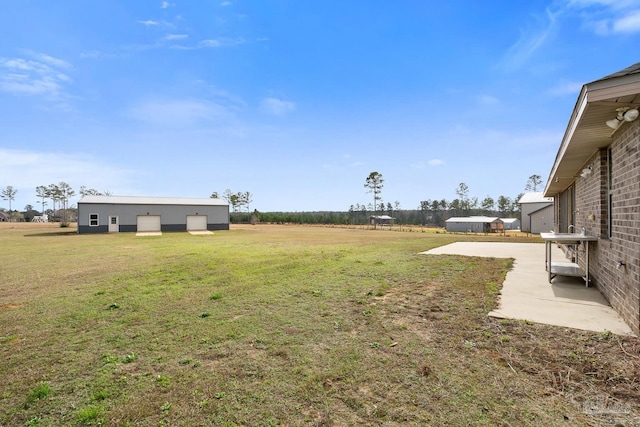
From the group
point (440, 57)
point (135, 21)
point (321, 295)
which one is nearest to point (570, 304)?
point (321, 295)

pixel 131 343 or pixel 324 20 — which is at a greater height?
pixel 324 20

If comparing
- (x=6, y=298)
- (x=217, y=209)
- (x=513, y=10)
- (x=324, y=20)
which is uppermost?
(x=324, y=20)

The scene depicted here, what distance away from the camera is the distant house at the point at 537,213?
2988cm

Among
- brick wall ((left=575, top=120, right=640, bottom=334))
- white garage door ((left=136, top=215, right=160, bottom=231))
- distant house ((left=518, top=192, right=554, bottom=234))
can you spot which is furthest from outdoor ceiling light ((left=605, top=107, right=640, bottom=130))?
white garage door ((left=136, top=215, right=160, bottom=231))

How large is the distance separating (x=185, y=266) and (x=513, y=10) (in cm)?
1295

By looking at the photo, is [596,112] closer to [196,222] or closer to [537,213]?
[196,222]

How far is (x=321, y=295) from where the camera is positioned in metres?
5.78

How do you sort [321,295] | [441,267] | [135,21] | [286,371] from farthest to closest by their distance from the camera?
[135,21] → [441,267] → [321,295] → [286,371]

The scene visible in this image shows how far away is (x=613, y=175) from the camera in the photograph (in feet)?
15.7

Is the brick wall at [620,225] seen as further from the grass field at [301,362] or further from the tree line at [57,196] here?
the tree line at [57,196]

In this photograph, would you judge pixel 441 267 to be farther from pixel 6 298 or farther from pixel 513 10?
pixel 6 298

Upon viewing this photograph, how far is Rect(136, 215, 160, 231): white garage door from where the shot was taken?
29.2 m

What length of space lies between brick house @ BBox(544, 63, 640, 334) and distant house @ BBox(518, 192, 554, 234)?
27787mm

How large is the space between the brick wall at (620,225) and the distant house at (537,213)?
91.5 ft
